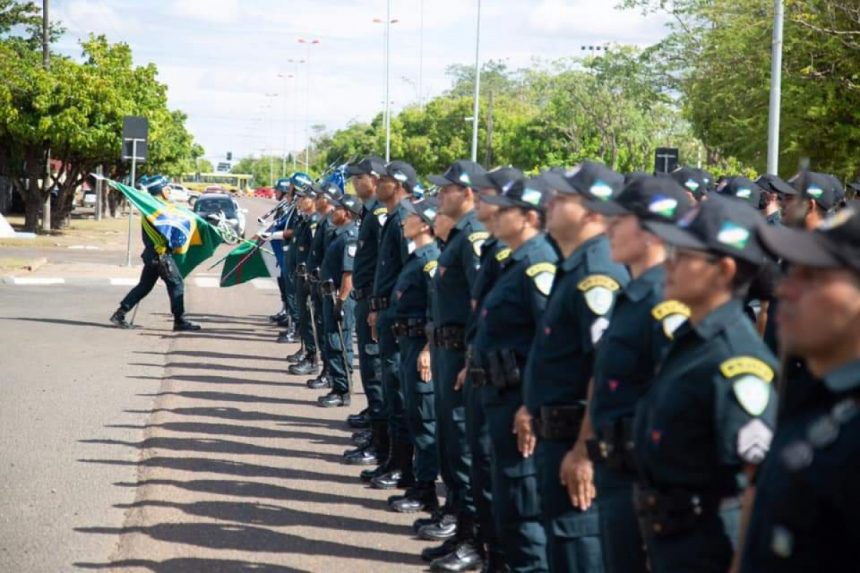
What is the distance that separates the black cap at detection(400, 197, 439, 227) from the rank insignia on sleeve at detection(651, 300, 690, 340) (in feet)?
12.6

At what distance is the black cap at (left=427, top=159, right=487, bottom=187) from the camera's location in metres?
7.44

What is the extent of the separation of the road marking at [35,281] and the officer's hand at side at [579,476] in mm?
20668

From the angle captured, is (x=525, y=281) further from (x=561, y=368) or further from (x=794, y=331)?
(x=794, y=331)

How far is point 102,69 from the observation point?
44219 millimetres

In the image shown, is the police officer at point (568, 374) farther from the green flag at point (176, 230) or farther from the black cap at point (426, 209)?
the green flag at point (176, 230)

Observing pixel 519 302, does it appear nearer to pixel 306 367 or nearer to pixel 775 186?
pixel 775 186

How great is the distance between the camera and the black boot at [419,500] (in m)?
Result: 8.26

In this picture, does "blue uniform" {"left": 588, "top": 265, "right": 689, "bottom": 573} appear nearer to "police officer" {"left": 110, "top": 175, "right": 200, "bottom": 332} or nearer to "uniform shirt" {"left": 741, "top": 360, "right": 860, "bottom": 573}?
"uniform shirt" {"left": 741, "top": 360, "right": 860, "bottom": 573}

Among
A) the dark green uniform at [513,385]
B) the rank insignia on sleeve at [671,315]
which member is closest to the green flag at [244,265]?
the dark green uniform at [513,385]

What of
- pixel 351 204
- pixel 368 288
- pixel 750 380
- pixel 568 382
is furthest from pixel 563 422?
pixel 351 204

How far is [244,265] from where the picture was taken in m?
20.0

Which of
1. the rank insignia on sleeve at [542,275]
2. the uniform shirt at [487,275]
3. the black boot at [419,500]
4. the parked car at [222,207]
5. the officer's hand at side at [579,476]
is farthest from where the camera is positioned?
the parked car at [222,207]

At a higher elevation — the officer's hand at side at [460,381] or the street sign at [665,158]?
the street sign at [665,158]

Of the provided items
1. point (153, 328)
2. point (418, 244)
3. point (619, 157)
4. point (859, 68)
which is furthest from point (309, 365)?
point (619, 157)
